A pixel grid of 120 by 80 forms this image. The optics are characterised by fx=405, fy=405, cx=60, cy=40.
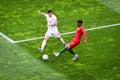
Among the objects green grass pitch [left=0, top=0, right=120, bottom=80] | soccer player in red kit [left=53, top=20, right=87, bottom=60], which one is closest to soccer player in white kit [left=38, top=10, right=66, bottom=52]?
green grass pitch [left=0, top=0, right=120, bottom=80]

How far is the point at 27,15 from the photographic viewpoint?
77.8 feet

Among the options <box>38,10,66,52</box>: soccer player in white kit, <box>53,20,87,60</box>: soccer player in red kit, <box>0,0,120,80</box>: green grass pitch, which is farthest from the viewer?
<box>38,10,66,52</box>: soccer player in white kit

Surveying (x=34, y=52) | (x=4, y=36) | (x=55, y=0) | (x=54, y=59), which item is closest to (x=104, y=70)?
(x=54, y=59)

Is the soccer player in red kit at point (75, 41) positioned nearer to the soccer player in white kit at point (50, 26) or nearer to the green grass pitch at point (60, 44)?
the green grass pitch at point (60, 44)

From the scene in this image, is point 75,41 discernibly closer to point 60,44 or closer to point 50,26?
point 50,26

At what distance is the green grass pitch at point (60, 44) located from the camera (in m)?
16.9

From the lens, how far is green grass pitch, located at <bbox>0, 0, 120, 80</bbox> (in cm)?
1694

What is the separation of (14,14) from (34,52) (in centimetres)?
563

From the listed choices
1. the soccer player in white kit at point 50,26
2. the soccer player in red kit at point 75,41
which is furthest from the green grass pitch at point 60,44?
the soccer player in white kit at point 50,26

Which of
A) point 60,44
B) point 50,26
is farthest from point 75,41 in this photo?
point 60,44

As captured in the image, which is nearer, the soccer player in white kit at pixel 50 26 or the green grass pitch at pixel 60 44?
the green grass pitch at pixel 60 44

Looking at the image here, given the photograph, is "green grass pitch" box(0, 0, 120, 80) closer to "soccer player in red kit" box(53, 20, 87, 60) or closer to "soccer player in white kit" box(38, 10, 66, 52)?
"soccer player in red kit" box(53, 20, 87, 60)

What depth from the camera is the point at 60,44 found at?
65.2 ft

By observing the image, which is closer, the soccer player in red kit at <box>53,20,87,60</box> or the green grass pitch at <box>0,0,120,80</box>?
the green grass pitch at <box>0,0,120,80</box>
